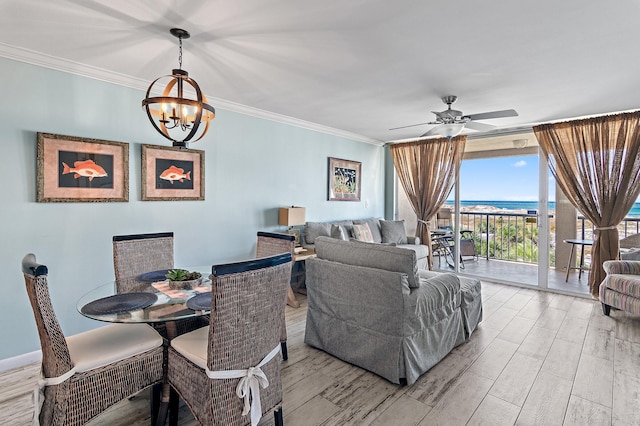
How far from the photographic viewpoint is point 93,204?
9.97ft

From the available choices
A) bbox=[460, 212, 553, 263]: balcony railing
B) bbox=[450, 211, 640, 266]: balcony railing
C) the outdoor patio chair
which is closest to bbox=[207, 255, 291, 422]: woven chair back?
the outdoor patio chair

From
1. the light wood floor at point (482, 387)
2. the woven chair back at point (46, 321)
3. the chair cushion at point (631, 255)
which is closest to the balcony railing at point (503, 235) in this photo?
the chair cushion at point (631, 255)

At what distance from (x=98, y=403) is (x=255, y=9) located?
7.70 ft

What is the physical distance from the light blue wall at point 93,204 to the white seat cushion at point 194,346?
172cm

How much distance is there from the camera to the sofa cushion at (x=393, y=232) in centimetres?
585

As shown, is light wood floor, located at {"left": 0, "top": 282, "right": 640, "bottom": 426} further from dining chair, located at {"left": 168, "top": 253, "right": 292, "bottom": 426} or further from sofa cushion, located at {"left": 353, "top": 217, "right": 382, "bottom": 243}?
sofa cushion, located at {"left": 353, "top": 217, "right": 382, "bottom": 243}

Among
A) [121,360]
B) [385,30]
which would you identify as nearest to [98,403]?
[121,360]

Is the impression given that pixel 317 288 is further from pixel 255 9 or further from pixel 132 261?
pixel 255 9

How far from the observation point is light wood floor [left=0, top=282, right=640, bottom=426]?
2.07 m

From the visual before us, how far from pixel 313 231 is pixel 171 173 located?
2.14 metres

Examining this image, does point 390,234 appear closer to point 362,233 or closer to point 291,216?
point 362,233

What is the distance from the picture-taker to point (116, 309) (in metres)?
1.85

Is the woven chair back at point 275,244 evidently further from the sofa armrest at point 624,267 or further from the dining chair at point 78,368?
the sofa armrest at point 624,267

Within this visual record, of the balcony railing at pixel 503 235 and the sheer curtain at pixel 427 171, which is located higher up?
the sheer curtain at pixel 427 171
